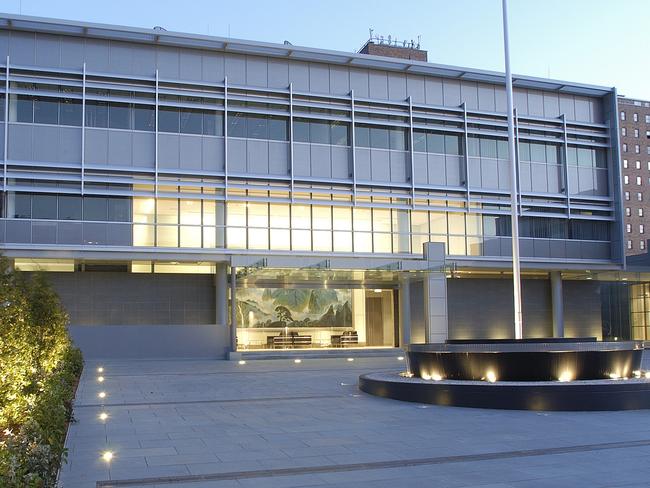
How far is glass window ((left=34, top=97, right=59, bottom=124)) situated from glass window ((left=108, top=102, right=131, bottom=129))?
2493mm

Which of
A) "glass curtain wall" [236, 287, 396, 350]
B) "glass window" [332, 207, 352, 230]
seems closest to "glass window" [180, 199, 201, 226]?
"glass curtain wall" [236, 287, 396, 350]

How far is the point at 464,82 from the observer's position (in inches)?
1702

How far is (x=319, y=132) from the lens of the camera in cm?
3975

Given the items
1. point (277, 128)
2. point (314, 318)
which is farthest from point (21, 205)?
point (314, 318)

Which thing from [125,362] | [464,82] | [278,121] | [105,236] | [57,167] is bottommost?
[125,362]

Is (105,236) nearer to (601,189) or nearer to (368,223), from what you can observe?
(368,223)

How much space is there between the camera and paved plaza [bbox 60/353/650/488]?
9.99 metres

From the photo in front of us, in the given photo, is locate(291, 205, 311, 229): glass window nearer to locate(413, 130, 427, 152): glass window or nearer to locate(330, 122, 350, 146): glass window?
locate(330, 122, 350, 146): glass window

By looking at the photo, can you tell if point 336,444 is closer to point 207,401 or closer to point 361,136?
point 207,401

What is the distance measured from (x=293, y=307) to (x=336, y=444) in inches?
1137

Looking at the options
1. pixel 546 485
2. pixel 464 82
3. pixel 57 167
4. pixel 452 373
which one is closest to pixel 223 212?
pixel 57 167

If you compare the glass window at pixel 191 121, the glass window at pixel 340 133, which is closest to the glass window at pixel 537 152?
the glass window at pixel 340 133

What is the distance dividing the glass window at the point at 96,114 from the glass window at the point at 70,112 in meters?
0.42

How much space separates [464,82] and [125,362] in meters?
24.4
